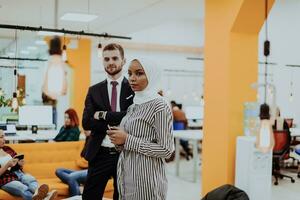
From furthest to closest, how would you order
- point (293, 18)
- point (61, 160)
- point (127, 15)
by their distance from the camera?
point (293, 18) < point (127, 15) < point (61, 160)

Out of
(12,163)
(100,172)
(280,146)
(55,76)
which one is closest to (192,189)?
(280,146)

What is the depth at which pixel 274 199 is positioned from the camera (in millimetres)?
6176

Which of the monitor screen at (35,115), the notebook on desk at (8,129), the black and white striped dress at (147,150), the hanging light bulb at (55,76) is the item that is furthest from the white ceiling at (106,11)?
the hanging light bulb at (55,76)

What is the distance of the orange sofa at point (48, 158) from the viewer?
216 inches

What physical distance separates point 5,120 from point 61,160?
2497 millimetres

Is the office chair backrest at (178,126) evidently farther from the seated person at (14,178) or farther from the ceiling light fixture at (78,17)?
the seated person at (14,178)

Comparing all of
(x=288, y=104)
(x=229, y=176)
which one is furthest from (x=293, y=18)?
(x=229, y=176)

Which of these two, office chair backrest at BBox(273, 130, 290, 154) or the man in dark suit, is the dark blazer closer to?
the man in dark suit

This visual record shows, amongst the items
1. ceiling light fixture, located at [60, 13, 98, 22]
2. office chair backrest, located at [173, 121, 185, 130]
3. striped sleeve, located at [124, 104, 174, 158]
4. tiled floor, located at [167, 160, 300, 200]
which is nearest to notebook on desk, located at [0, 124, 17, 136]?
ceiling light fixture, located at [60, 13, 98, 22]

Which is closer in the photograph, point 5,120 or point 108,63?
point 108,63

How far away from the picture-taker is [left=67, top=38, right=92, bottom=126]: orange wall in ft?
36.3

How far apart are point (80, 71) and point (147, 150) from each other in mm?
9152

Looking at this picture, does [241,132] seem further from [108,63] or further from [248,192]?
[108,63]

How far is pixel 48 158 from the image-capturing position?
5762mm
